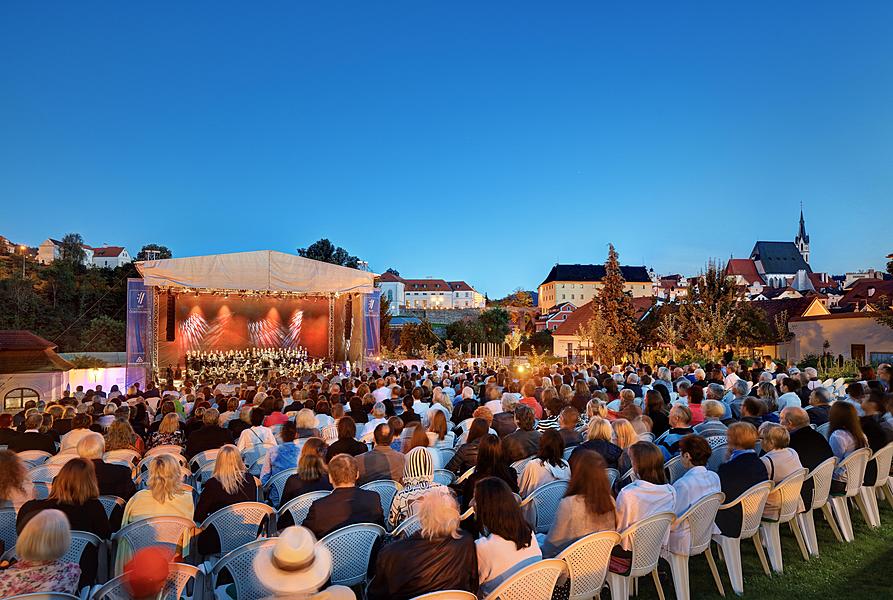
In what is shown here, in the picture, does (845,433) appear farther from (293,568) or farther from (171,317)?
(171,317)

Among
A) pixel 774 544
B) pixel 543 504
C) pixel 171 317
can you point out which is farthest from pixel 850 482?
pixel 171 317

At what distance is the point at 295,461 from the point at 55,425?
349 centimetres

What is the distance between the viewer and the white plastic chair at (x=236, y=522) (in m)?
3.49

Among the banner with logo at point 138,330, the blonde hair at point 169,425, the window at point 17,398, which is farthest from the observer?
the banner with logo at point 138,330

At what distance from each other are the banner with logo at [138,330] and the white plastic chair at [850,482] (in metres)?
17.9

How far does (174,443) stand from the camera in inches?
239

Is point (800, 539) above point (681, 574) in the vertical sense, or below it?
below

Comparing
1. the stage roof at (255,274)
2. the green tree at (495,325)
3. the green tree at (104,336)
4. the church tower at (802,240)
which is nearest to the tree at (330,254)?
the green tree at (495,325)

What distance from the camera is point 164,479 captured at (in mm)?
3525

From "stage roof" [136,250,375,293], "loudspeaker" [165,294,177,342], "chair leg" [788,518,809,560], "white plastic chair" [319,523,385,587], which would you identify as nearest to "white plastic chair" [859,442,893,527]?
"chair leg" [788,518,809,560]

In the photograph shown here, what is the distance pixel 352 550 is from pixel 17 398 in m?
13.9

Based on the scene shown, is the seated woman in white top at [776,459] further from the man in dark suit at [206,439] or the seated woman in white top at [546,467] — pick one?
the man in dark suit at [206,439]

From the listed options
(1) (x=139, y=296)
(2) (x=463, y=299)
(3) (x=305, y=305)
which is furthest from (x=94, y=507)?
(2) (x=463, y=299)

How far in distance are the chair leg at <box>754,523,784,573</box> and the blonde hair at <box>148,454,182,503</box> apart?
162 inches
